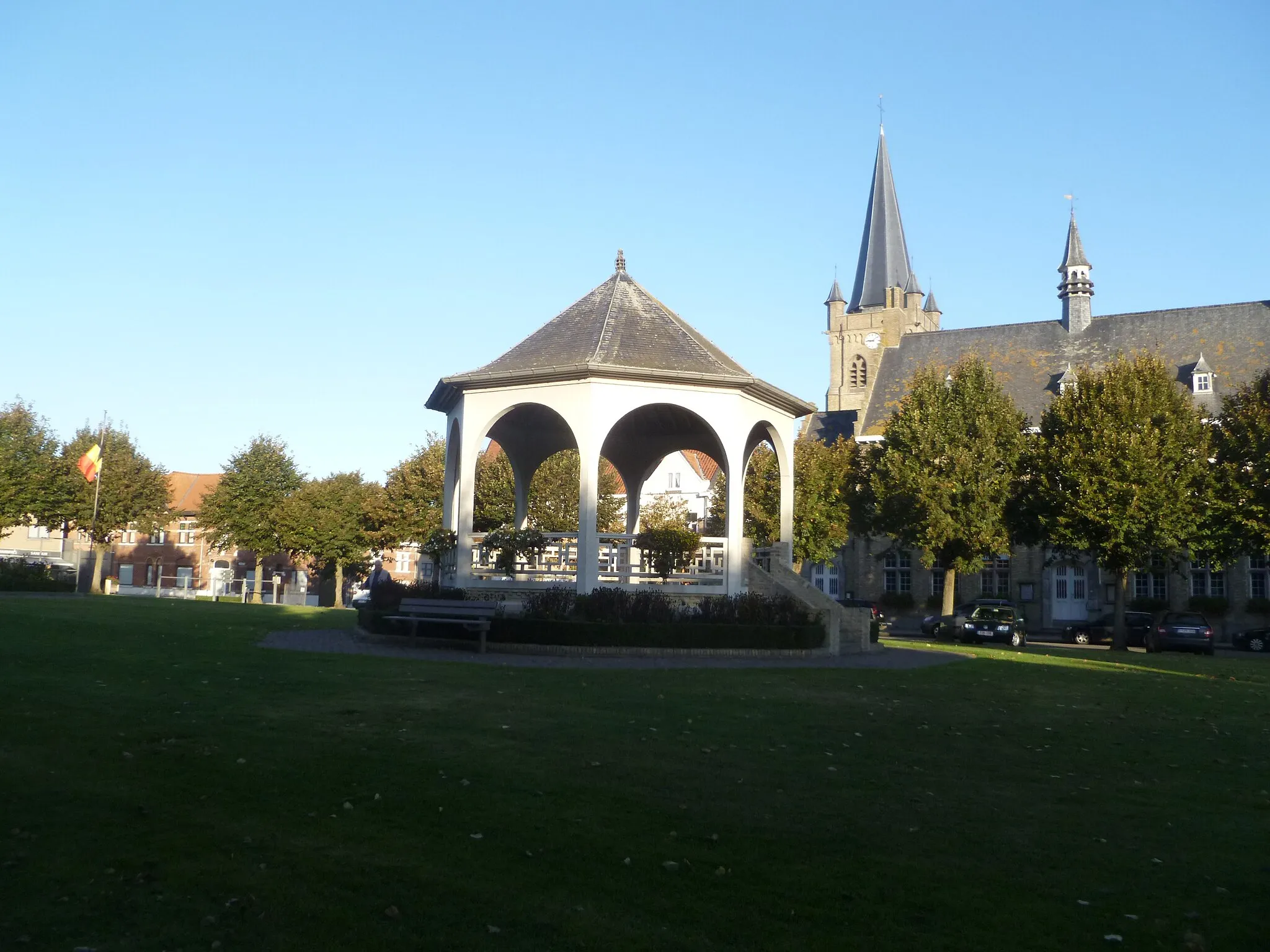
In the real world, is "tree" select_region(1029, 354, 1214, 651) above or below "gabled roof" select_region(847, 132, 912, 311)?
below

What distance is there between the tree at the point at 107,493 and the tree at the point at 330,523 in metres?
7.00

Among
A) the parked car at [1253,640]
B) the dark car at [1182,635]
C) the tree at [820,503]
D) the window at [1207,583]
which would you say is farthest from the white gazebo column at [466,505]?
the window at [1207,583]

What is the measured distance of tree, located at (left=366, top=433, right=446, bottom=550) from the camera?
61.8 m

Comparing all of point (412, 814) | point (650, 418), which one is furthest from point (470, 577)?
point (412, 814)

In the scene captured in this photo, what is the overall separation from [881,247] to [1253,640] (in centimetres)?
5385

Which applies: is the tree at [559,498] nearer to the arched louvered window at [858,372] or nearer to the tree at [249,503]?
the tree at [249,503]

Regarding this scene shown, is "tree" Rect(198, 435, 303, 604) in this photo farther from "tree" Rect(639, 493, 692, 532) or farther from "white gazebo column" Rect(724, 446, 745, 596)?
"white gazebo column" Rect(724, 446, 745, 596)

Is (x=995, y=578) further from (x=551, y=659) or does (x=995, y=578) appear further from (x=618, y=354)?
(x=551, y=659)

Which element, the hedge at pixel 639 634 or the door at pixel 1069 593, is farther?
the door at pixel 1069 593

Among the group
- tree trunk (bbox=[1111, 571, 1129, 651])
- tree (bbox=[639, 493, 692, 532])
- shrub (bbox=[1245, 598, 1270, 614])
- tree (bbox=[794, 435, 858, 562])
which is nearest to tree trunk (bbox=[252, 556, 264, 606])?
tree (bbox=[639, 493, 692, 532])

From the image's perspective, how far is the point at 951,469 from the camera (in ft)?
153

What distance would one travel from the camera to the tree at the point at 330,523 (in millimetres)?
65625

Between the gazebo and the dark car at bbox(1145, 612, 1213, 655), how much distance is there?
21271 millimetres

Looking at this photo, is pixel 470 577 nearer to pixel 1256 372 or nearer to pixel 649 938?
pixel 649 938
